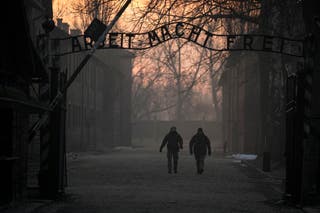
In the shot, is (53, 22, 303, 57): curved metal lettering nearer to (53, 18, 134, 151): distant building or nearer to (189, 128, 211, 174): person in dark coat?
(189, 128, 211, 174): person in dark coat

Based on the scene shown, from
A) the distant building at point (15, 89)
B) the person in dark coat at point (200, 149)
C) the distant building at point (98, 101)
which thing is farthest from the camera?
the distant building at point (98, 101)

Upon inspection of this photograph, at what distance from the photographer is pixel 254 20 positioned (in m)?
27.6

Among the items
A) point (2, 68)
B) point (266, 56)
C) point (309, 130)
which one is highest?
point (266, 56)

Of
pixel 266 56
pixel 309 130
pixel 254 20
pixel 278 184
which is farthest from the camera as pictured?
pixel 266 56

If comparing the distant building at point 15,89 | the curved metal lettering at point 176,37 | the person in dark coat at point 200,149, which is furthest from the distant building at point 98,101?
the distant building at point 15,89

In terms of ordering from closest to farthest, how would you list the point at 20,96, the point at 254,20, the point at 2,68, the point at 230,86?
the point at 2,68
the point at 20,96
the point at 254,20
the point at 230,86

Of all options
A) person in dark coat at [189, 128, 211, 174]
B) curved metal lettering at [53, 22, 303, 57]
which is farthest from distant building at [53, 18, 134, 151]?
curved metal lettering at [53, 22, 303, 57]

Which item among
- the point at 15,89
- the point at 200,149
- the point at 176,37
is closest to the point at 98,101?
the point at 200,149

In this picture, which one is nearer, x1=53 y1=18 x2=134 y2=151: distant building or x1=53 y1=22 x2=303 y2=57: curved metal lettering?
x1=53 y1=22 x2=303 y2=57: curved metal lettering

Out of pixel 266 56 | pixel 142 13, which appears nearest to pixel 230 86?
pixel 266 56

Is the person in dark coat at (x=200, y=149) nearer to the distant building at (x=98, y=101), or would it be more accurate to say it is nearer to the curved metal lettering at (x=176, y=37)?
the curved metal lettering at (x=176, y=37)

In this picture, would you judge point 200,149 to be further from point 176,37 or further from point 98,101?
point 98,101

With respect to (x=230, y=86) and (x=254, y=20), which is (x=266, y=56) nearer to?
(x=254, y=20)

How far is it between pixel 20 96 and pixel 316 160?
22.1 ft
